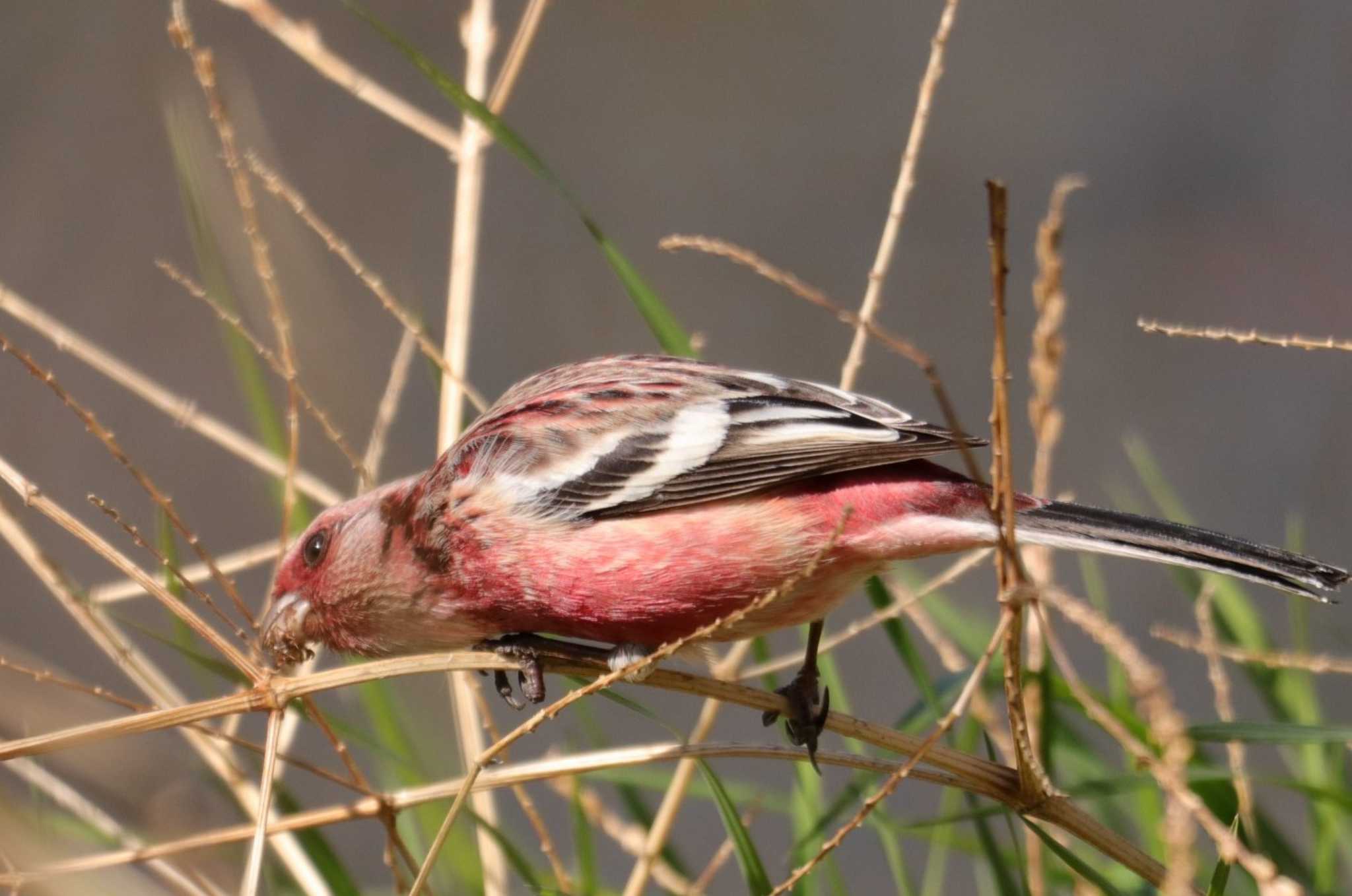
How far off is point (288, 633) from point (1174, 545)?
1.49 meters

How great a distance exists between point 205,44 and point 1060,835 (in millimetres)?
3812

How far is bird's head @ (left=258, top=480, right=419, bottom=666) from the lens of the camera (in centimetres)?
234

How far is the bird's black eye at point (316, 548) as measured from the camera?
244 cm

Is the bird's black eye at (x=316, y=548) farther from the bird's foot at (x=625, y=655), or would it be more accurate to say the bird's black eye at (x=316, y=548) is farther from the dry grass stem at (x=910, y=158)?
the dry grass stem at (x=910, y=158)

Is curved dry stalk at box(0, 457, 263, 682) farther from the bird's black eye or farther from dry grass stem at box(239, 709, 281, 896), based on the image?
the bird's black eye

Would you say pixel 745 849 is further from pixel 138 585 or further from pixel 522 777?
pixel 138 585

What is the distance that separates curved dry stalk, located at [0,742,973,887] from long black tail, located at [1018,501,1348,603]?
0.38 meters

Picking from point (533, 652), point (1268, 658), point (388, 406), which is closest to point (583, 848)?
point (533, 652)

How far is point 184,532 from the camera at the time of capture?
6.16 feet

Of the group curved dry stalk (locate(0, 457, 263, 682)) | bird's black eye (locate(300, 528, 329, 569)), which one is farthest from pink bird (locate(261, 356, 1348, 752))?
curved dry stalk (locate(0, 457, 263, 682))

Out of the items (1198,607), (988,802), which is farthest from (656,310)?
(988,802)

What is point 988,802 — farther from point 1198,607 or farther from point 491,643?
point 491,643

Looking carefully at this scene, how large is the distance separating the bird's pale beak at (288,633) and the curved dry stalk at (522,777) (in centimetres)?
46

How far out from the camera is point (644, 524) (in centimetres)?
224
